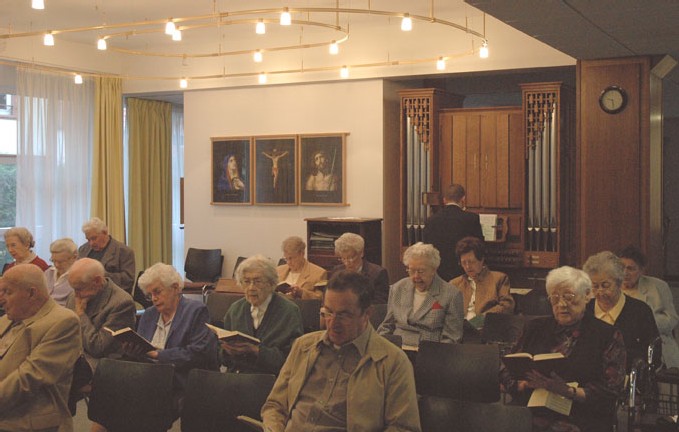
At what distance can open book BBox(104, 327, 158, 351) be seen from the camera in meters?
4.98

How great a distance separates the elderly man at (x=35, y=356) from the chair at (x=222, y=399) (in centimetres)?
68

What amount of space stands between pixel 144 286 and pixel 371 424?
7.17 feet

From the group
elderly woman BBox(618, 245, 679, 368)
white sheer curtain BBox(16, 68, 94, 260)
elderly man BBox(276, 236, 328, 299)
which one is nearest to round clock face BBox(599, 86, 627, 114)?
elderly woman BBox(618, 245, 679, 368)

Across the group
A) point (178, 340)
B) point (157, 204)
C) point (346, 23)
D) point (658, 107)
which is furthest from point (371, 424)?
point (157, 204)

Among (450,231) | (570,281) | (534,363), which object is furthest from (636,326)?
(450,231)

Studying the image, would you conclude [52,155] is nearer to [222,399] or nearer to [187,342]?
[187,342]

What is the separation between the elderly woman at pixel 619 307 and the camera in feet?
18.3

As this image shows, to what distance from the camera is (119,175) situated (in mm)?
12445

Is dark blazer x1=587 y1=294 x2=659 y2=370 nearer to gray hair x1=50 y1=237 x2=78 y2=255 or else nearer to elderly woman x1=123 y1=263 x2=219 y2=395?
elderly woman x1=123 y1=263 x2=219 y2=395

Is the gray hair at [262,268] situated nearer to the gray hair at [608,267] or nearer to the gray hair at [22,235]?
the gray hair at [608,267]

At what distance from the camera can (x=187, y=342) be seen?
17.5ft

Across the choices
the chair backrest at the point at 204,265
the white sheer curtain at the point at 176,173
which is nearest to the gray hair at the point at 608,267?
the chair backrest at the point at 204,265

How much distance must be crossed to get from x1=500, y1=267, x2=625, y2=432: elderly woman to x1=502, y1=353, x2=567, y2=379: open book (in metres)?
0.04

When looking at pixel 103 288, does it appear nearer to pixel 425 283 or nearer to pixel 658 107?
pixel 425 283
